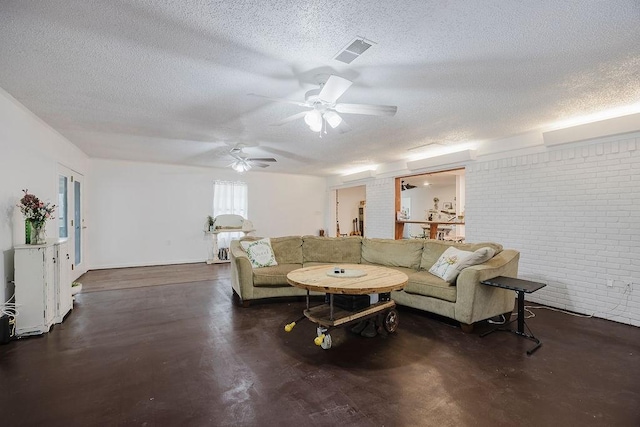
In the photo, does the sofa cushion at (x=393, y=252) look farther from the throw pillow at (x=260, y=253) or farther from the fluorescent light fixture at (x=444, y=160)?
the fluorescent light fixture at (x=444, y=160)

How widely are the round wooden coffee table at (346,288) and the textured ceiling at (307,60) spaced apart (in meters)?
1.85

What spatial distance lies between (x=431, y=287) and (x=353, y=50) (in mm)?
2603

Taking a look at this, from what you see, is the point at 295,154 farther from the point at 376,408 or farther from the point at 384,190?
the point at 376,408

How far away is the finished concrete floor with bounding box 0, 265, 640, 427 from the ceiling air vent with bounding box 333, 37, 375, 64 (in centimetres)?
241

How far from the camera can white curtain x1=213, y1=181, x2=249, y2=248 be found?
7.58 metres

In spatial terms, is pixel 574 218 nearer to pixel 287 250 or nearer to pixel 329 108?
pixel 329 108

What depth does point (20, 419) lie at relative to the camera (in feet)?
5.81

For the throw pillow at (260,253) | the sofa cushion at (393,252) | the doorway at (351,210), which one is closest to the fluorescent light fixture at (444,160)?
the sofa cushion at (393,252)

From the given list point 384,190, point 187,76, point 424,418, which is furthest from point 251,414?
point 384,190

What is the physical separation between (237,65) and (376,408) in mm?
2687

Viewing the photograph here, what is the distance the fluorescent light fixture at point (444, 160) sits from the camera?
4893mm

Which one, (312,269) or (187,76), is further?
(312,269)

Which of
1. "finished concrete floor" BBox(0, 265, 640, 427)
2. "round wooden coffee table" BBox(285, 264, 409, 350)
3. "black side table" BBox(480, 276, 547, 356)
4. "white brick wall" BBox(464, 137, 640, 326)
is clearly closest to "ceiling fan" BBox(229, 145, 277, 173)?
"round wooden coffee table" BBox(285, 264, 409, 350)

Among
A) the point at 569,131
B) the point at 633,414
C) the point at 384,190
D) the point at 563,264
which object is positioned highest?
the point at 569,131
